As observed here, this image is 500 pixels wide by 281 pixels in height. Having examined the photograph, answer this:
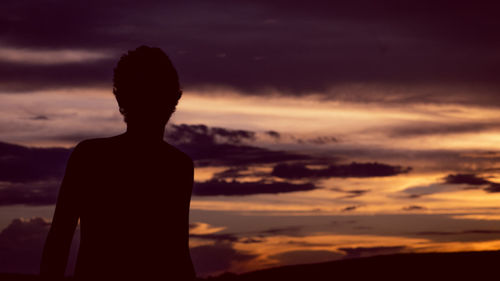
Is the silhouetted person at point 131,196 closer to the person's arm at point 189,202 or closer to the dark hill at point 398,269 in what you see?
the person's arm at point 189,202

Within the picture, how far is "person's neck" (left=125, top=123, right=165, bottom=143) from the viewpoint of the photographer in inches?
169

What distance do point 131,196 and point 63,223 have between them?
0.44m

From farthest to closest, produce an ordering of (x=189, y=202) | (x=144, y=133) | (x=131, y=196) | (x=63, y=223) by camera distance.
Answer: (x=189, y=202) → (x=144, y=133) → (x=131, y=196) → (x=63, y=223)

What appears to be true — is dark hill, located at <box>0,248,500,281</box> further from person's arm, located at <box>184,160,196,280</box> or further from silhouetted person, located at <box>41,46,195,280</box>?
silhouetted person, located at <box>41,46,195,280</box>

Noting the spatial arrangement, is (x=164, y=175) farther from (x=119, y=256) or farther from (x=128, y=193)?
(x=119, y=256)

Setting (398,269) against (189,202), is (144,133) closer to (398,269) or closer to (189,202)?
(189,202)

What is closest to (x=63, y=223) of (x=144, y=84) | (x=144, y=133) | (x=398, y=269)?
(x=144, y=133)

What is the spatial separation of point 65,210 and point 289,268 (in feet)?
79.0

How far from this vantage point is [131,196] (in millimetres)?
4191

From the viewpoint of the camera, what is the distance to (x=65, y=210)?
4.08 metres

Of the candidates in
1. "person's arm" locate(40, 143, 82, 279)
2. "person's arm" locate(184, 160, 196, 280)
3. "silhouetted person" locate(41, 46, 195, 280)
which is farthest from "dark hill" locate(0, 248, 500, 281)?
"person's arm" locate(40, 143, 82, 279)

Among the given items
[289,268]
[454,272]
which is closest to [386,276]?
[454,272]

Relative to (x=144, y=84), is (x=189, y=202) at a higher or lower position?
lower

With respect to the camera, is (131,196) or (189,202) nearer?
(131,196)
